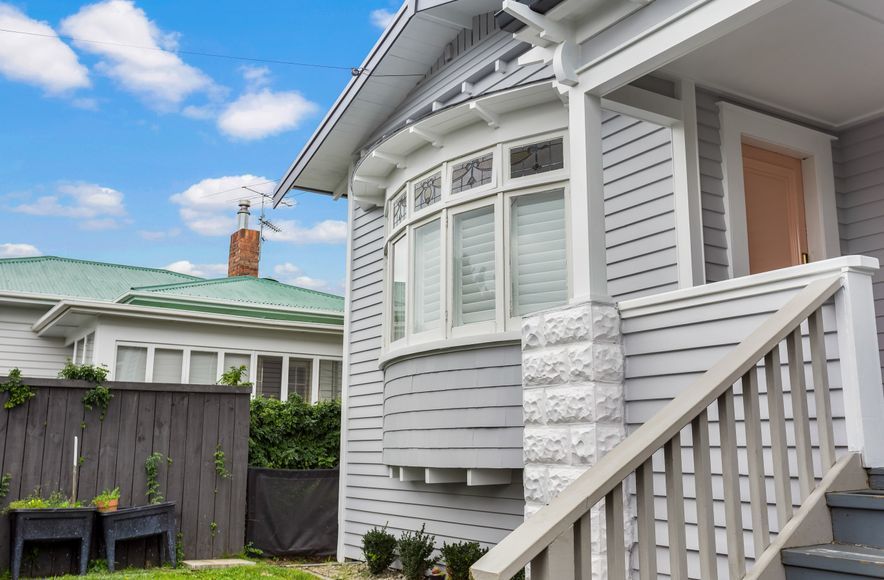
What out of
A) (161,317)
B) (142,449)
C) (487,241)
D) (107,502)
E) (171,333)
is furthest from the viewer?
(171,333)

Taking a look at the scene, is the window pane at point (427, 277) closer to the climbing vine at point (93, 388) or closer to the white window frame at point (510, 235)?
the white window frame at point (510, 235)

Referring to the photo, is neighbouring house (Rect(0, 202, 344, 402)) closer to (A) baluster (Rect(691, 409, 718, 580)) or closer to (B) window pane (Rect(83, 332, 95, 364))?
(B) window pane (Rect(83, 332, 95, 364))

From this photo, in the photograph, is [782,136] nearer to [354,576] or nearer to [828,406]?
[828,406]

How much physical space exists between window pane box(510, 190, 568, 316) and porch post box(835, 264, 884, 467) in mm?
3021

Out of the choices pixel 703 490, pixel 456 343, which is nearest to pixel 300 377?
pixel 456 343

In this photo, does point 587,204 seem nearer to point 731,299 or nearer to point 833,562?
point 731,299

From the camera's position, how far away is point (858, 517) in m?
2.76

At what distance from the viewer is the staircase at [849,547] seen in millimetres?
2488

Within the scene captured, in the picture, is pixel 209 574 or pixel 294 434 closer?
pixel 209 574

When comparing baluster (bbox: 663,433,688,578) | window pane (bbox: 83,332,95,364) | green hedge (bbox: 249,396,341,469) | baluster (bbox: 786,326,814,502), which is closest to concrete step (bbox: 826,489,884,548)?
baluster (bbox: 786,326,814,502)

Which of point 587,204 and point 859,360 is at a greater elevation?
point 587,204

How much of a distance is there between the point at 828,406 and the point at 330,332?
1142cm

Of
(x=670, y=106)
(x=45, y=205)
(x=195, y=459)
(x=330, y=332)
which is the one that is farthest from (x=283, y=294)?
(x=45, y=205)

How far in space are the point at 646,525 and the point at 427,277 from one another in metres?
5.25
